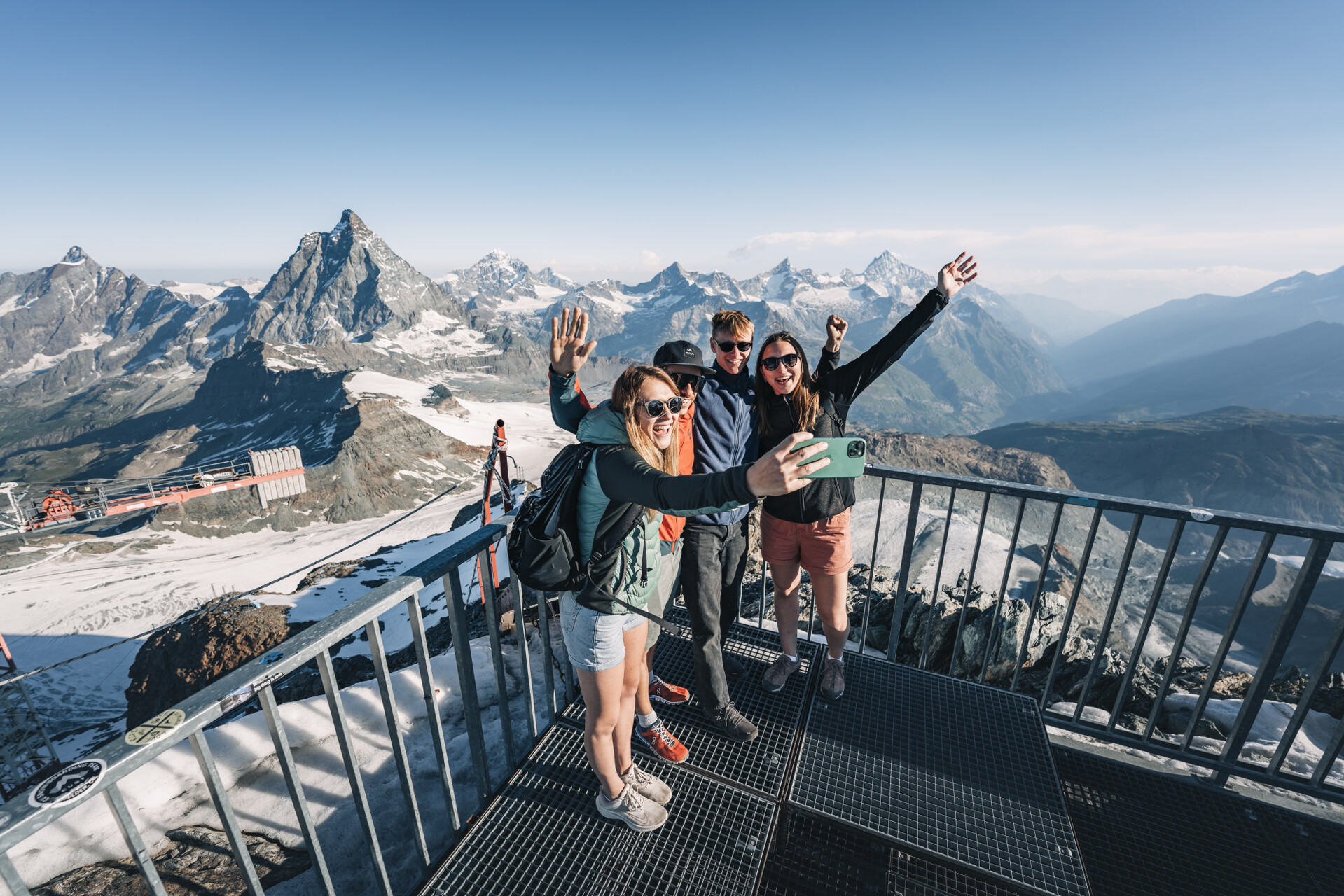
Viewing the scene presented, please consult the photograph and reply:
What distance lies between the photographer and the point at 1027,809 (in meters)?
3.76

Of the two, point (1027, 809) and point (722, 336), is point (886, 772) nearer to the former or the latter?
point (1027, 809)

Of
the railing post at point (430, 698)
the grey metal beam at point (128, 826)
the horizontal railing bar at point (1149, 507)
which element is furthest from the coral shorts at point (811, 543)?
the grey metal beam at point (128, 826)

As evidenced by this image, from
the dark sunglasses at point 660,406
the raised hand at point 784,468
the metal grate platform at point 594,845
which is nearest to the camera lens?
the raised hand at point 784,468

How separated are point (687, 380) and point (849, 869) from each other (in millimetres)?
3267

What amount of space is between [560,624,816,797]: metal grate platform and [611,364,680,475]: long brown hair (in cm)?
260

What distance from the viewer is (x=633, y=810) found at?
3.59 m

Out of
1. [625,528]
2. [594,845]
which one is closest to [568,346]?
[625,528]

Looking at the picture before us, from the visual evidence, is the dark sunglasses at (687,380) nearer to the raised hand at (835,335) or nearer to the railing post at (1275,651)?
the raised hand at (835,335)

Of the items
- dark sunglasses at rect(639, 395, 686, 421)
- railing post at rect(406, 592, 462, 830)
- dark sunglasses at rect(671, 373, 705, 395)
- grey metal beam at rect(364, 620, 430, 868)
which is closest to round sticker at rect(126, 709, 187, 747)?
grey metal beam at rect(364, 620, 430, 868)

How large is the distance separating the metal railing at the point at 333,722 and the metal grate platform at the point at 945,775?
236 cm

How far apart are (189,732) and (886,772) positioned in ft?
13.7

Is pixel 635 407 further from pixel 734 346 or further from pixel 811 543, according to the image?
pixel 811 543

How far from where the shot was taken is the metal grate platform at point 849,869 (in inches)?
128

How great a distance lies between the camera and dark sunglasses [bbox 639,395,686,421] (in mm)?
2721
